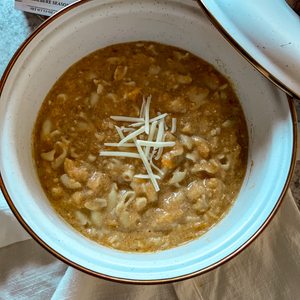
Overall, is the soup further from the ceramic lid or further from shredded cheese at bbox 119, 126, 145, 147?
the ceramic lid

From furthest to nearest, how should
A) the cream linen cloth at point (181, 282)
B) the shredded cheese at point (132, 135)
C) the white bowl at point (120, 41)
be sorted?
the cream linen cloth at point (181, 282) < the shredded cheese at point (132, 135) < the white bowl at point (120, 41)

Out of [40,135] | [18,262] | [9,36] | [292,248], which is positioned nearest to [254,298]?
[292,248]

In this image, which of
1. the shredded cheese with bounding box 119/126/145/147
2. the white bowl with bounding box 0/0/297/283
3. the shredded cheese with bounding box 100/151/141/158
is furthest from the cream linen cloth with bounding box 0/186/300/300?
the shredded cheese with bounding box 119/126/145/147

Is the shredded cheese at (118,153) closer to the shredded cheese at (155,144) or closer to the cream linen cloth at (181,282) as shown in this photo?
the shredded cheese at (155,144)

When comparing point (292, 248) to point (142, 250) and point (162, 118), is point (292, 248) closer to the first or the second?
point (142, 250)

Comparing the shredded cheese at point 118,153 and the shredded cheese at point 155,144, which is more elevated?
the shredded cheese at point 155,144

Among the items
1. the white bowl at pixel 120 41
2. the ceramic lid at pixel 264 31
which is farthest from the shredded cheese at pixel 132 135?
the ceramic lid at pixel 264 31

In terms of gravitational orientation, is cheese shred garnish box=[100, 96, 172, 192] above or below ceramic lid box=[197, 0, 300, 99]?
below
